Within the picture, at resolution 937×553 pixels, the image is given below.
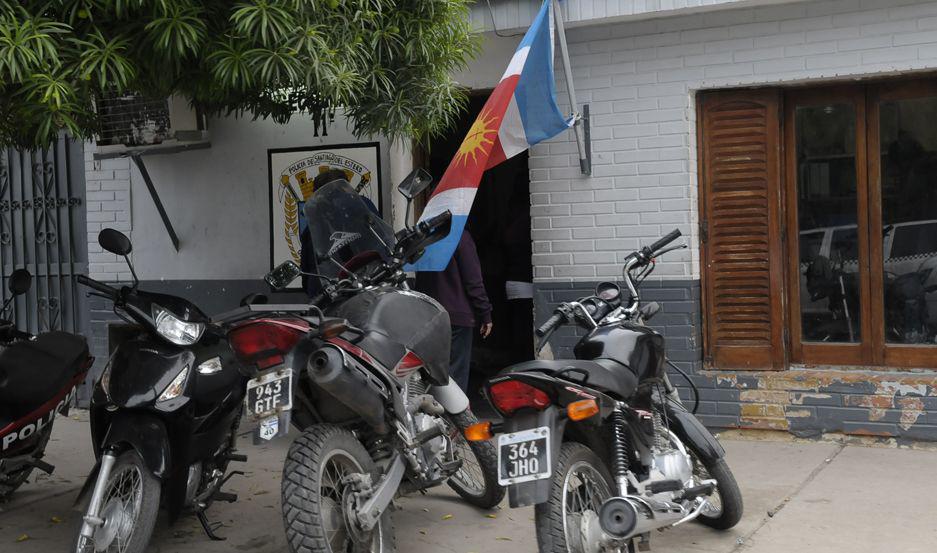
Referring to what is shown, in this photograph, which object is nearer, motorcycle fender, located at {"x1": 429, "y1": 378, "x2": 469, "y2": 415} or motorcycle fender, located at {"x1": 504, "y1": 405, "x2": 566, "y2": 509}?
motorcycle fender, located at {"x1": 504, "y1": 405, "x2": 566, "y2": 509}

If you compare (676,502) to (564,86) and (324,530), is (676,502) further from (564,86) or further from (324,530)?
(564,86)

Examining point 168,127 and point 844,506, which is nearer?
point 844,506

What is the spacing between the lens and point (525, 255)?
916cm

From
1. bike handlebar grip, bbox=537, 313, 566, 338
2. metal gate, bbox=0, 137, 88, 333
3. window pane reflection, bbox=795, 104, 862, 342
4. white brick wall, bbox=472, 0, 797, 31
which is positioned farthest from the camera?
metal gate, bbox=0, 137, 88, 333

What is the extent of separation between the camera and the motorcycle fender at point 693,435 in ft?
14.7

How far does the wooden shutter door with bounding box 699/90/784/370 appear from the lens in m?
6.66

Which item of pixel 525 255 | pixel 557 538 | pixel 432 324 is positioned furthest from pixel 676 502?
pixel 525 255

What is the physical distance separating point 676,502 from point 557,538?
0.81 metres

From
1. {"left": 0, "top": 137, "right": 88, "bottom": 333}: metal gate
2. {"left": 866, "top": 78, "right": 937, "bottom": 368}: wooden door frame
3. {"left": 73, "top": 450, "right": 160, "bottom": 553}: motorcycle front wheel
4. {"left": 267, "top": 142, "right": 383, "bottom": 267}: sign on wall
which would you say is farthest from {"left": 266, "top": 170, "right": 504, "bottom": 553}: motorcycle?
{"left": 0, "top": 137, "right": 88, "bottom": 333}: metal gate

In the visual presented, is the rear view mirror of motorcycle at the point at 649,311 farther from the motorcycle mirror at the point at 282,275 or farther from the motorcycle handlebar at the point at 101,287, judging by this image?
the motorcycle handlebar at the point at 101,287

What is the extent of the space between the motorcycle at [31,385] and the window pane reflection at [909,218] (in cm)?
505

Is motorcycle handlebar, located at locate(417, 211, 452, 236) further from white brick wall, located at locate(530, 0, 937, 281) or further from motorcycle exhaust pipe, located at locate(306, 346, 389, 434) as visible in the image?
white brick wall, located at locate(530, 0, 937, 281)

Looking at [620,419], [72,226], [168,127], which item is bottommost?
[620,419]

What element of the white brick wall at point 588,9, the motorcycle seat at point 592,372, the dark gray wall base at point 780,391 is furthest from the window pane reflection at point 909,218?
the motorcycle seat at point 592,372
